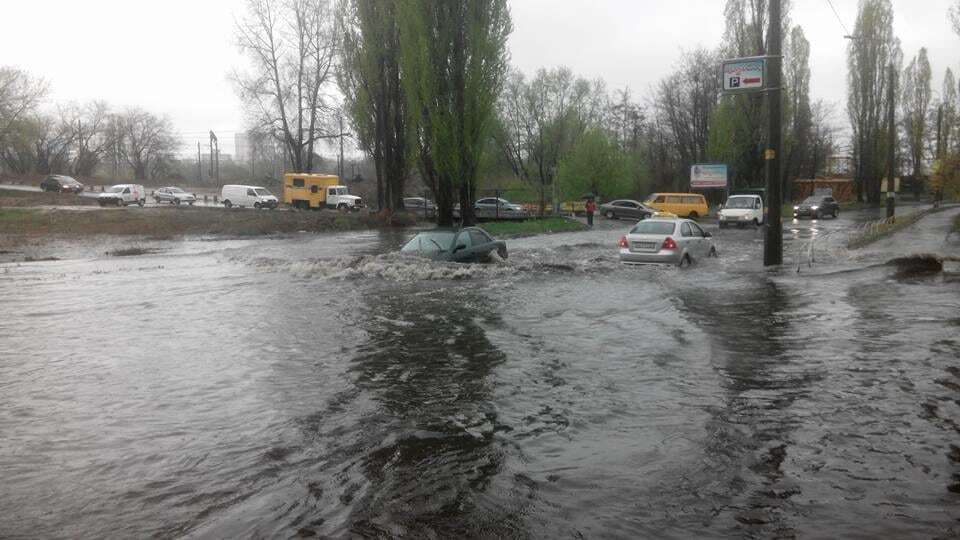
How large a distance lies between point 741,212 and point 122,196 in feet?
132

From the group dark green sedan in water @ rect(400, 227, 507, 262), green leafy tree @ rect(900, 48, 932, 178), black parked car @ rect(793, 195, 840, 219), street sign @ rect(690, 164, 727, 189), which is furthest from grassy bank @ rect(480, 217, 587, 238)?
green leafy tree @ rect(900, 48, 932, 178)

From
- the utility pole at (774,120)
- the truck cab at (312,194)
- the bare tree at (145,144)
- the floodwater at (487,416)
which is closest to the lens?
the floodwater at (487,416)

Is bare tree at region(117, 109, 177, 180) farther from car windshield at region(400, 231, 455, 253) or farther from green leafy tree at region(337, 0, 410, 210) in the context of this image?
car windshield at region(400, 231, 455, 253)

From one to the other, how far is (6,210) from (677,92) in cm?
5434

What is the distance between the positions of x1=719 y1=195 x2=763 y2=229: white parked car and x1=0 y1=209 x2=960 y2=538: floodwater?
2734 centimetres

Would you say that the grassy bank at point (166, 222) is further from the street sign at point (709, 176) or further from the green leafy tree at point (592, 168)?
the street sign at point (709, 176)

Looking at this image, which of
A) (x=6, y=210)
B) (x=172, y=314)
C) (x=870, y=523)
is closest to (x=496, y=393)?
(x=870, y=523)

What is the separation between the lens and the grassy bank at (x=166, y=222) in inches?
1459

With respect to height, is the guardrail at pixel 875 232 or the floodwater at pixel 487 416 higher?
the guardrail at pixel 875 232

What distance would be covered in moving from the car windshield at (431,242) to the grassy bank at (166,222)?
851 inches

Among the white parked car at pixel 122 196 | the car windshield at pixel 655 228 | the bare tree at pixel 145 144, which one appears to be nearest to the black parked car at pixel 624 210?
the car windshield at pixel 655 228

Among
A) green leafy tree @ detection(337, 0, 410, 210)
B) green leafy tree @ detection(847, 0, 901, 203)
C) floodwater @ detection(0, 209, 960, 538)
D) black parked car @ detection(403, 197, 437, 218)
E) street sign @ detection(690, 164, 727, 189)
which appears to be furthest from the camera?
green leafy tree @ detection(847, 0, 901, 203)

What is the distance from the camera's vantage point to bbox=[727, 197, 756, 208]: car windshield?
139ft

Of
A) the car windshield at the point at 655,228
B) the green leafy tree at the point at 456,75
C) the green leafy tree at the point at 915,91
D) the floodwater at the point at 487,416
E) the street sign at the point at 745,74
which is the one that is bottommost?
the floodwater at the point at 487,416
